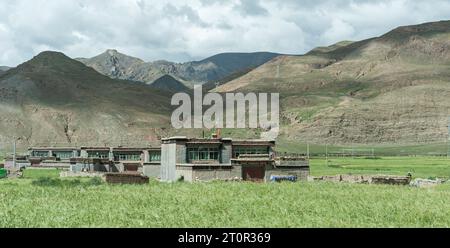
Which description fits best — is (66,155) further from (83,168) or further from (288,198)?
(288,198)

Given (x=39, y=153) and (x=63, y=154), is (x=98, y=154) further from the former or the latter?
(x=39, y=153)

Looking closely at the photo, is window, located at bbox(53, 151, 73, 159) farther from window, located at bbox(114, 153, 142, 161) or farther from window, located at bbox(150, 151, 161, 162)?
window, located at bbox(150, 151, 161, 162)

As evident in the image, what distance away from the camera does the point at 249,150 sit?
77.2 meters

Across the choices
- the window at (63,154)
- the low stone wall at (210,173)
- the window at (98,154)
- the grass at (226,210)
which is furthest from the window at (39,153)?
the grass at (226,210)

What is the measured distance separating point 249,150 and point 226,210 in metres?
49.4

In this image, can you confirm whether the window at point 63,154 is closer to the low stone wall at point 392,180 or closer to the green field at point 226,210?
the low stone wall at point 392,180

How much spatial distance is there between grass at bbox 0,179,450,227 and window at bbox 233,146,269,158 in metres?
37.0

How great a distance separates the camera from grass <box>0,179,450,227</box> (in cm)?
2378

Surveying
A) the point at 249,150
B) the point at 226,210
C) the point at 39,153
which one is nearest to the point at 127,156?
the point at 249,150

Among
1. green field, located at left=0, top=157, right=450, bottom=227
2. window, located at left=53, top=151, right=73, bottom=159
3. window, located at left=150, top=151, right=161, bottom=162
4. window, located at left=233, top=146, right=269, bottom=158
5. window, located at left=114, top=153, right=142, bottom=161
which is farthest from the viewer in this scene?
window, located at left=53, top=151, right=73, bottom=159

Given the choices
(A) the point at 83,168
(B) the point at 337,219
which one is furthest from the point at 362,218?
(A) the point at 83,168

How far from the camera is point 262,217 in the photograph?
2533 cm

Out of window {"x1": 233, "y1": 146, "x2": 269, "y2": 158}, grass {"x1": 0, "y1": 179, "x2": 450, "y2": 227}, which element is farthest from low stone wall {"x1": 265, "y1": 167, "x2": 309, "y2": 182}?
grass {"x1": 0, "y1": 179, "x2": 450, "y2": 227}
